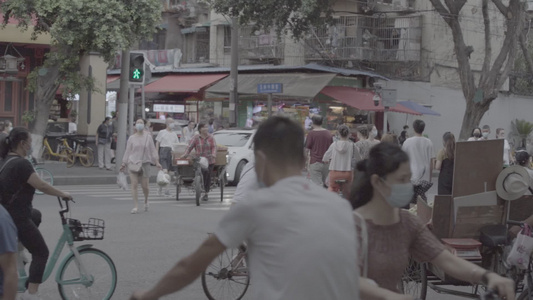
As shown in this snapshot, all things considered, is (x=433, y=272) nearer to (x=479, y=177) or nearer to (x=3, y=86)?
(x=479, y=177)

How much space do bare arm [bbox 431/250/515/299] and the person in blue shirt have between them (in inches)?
96.0

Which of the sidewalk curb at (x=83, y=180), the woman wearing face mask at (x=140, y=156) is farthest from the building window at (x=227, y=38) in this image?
the woman wearing face mask at (x=140, y=156)

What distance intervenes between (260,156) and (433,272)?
4347mm

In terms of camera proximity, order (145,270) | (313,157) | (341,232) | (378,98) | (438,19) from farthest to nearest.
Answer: (438,19)
(378,98)
(313,157)
(145,270)
(341,232)

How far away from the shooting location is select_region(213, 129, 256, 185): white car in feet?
74.4

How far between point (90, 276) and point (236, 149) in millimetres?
15370

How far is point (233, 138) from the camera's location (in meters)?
23.5

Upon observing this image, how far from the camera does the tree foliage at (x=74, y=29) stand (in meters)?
21.5

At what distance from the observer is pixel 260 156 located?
338cm

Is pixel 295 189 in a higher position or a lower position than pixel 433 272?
higher

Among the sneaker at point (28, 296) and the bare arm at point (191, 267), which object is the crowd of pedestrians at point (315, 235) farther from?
the sneaker at point (28, 296)

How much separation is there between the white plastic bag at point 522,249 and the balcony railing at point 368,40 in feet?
95.1

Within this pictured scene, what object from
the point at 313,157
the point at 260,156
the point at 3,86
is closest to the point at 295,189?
the point at 260,156

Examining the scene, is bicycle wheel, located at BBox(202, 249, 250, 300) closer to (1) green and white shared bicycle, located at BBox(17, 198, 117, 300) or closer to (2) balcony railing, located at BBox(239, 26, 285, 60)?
(1) green and white shared bicycle, located at BBox(17, 198, 117, 300)
